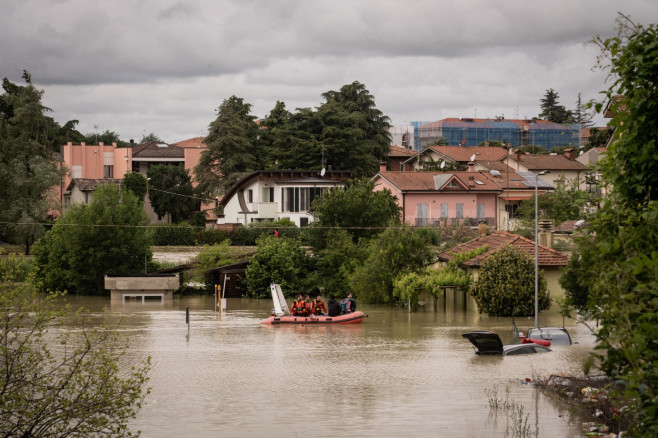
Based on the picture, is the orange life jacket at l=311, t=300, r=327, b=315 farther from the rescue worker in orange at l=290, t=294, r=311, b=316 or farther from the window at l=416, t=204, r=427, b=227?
the window at l=416, t=204, r=427, b=227

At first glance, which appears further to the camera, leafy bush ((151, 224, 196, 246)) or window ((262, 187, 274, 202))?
window ((262, 187, 274, 202))

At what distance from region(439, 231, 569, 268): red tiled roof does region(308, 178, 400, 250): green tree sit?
11145 mm

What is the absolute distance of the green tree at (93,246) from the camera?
63062 mm

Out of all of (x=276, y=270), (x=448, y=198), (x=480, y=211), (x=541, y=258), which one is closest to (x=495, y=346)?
(x=541, y=258)

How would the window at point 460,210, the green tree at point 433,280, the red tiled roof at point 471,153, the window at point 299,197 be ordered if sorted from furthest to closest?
the red tiled roof at point 471,153
the window at point 299,197
the window at point 460,210
the green tree at point 433,280

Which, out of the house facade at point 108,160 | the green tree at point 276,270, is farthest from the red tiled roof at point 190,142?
the green tree at point 276,270

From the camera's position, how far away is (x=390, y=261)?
54.1 meters

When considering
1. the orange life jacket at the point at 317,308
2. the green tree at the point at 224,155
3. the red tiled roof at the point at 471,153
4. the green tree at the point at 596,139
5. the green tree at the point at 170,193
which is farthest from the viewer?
the red tiled roof at the point at 471,153

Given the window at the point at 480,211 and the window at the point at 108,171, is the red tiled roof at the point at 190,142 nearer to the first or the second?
the window at the point at 108,171

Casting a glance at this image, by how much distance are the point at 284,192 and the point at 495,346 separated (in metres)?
51.7

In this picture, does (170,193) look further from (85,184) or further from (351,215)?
(351,215)


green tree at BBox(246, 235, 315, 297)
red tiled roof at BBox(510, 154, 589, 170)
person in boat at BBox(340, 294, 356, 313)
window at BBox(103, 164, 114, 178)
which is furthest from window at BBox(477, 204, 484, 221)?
window at BBox(103, 164, 114, 178)

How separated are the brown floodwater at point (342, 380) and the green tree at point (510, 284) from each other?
115cm

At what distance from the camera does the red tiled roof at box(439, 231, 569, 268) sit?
47.4 meters
